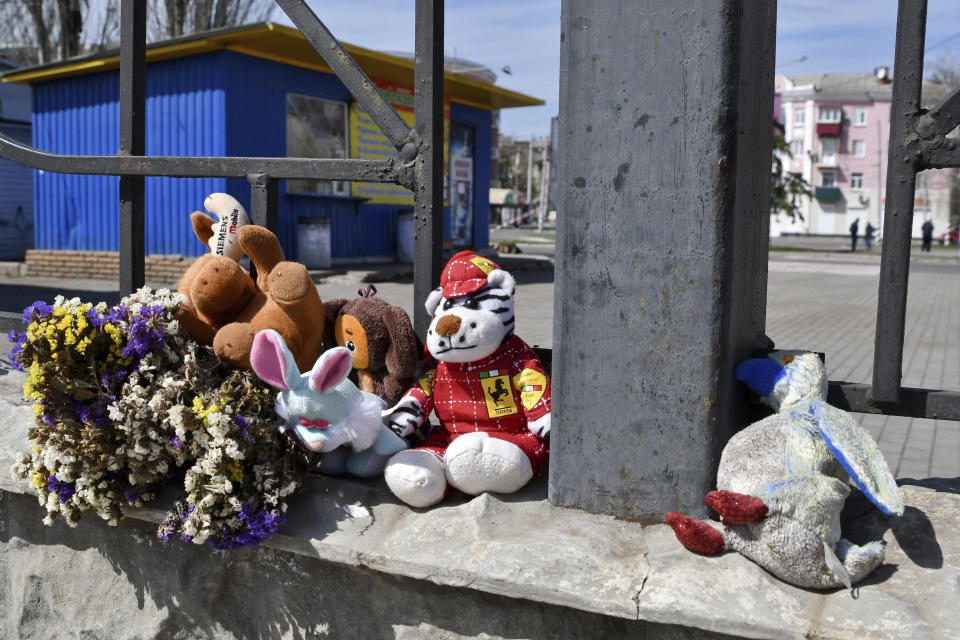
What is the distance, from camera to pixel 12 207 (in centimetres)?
1692

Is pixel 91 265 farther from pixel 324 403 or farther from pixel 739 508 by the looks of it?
pixel 739 508

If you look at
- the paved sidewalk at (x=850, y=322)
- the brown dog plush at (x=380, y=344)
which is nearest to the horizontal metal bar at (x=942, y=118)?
the brown dog plush at (x=380, y=344)

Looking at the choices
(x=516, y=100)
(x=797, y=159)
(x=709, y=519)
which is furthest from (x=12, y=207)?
(x=797, y=159)

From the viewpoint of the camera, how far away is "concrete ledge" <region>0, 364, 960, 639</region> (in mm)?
1657

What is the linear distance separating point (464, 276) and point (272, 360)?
0.58m

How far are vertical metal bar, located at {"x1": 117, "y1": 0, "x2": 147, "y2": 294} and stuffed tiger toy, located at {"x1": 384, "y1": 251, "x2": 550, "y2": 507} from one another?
1.05 meters

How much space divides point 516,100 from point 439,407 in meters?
13.8

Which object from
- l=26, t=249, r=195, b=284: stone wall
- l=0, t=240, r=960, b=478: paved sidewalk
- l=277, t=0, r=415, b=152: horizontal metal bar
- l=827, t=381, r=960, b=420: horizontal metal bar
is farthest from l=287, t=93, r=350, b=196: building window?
l=827, t=381, r=960, b=420: horizontal metal bar

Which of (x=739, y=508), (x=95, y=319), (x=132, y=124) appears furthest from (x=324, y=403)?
(x=132, y=124)

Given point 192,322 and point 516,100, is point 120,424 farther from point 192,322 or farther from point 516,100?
Result: point 516,100

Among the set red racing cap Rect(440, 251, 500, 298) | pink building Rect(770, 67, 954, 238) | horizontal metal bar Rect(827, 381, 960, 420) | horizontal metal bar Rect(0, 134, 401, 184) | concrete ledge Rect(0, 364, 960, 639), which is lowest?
concrete ledge Rect(0, 364, 960, 639)

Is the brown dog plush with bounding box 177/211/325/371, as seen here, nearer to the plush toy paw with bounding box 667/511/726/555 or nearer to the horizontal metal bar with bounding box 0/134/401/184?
the horizontal metal bar with bounding box 0/134/401/184

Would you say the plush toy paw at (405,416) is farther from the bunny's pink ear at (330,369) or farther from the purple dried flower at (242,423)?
the purple dried flower at (242,423)

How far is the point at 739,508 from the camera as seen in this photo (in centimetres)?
173
